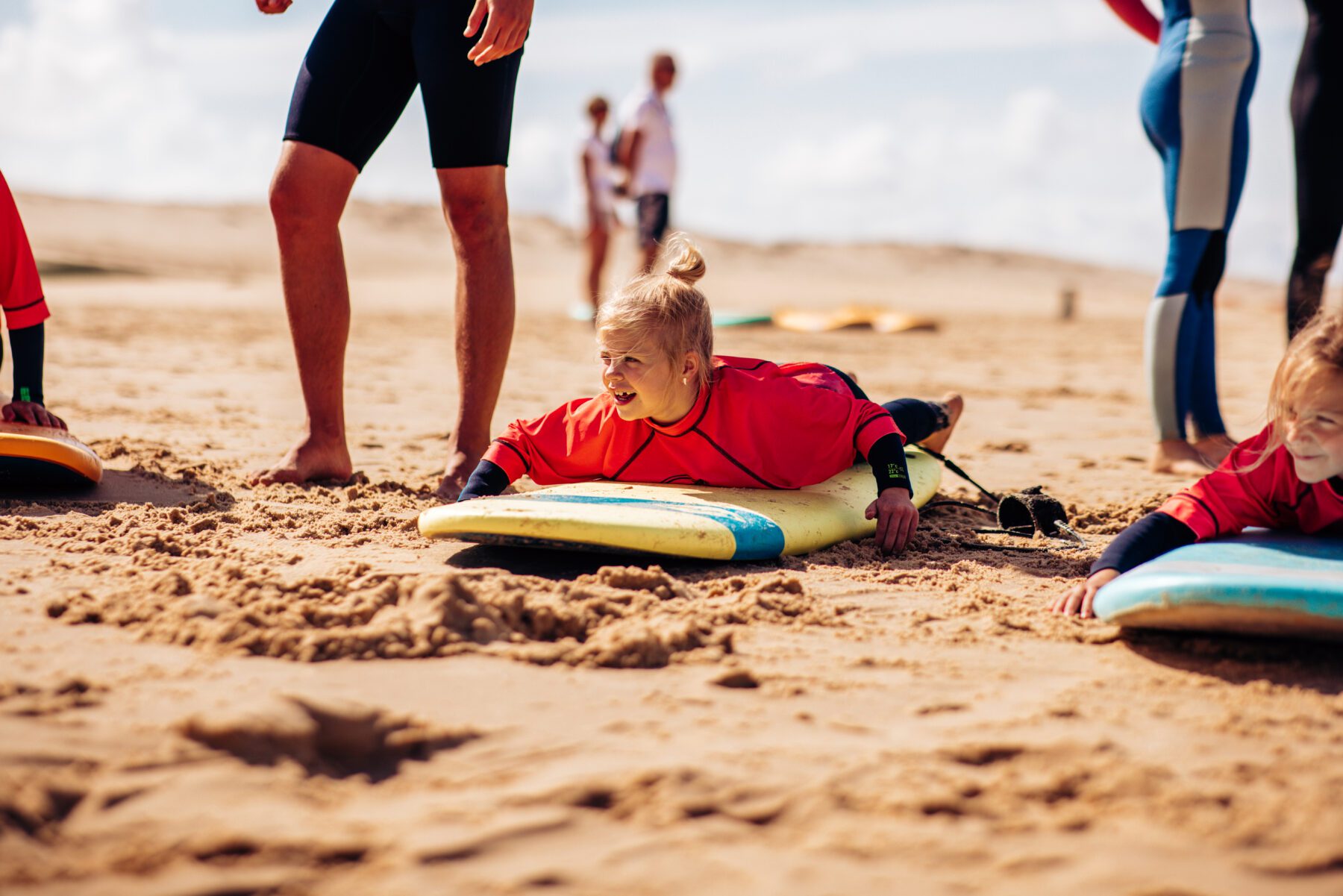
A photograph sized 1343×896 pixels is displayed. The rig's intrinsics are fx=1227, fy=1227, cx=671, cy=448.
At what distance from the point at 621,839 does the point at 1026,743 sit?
643 mm

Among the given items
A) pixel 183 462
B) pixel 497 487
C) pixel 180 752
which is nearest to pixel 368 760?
pixel 180 752

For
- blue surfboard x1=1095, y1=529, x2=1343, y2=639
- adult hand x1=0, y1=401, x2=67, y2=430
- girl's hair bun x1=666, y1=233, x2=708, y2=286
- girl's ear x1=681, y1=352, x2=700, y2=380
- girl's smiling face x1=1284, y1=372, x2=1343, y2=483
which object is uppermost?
girl's hair bun x1=666, y1=233, x2=708, y2=286

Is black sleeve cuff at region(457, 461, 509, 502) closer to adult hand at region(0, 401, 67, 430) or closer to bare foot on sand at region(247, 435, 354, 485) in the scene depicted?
bare foot on sand at region(247, 435, 354, 485)

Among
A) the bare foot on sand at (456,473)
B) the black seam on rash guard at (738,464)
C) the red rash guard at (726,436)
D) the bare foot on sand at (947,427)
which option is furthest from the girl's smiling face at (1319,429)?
the bare foot on sand at (456,473)

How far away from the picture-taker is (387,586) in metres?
2.43

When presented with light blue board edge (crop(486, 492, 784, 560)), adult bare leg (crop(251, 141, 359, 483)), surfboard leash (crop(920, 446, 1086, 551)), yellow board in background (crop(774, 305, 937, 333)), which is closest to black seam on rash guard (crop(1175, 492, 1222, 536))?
surfboard leash (crop(920, 446, 1086, 551))

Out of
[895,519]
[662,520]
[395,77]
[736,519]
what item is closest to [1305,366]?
[895,519]

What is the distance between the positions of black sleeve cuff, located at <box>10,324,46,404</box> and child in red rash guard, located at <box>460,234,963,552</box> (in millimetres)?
1464

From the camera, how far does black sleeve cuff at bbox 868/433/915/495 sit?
122 inches

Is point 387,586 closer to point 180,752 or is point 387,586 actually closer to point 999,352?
point 180,752

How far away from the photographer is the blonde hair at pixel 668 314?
124 inches

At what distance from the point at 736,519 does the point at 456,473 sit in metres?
1.10

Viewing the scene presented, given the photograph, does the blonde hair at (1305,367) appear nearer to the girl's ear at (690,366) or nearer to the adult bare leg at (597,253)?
the girl's ear at (690,366)

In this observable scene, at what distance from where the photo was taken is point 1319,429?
2.46m
